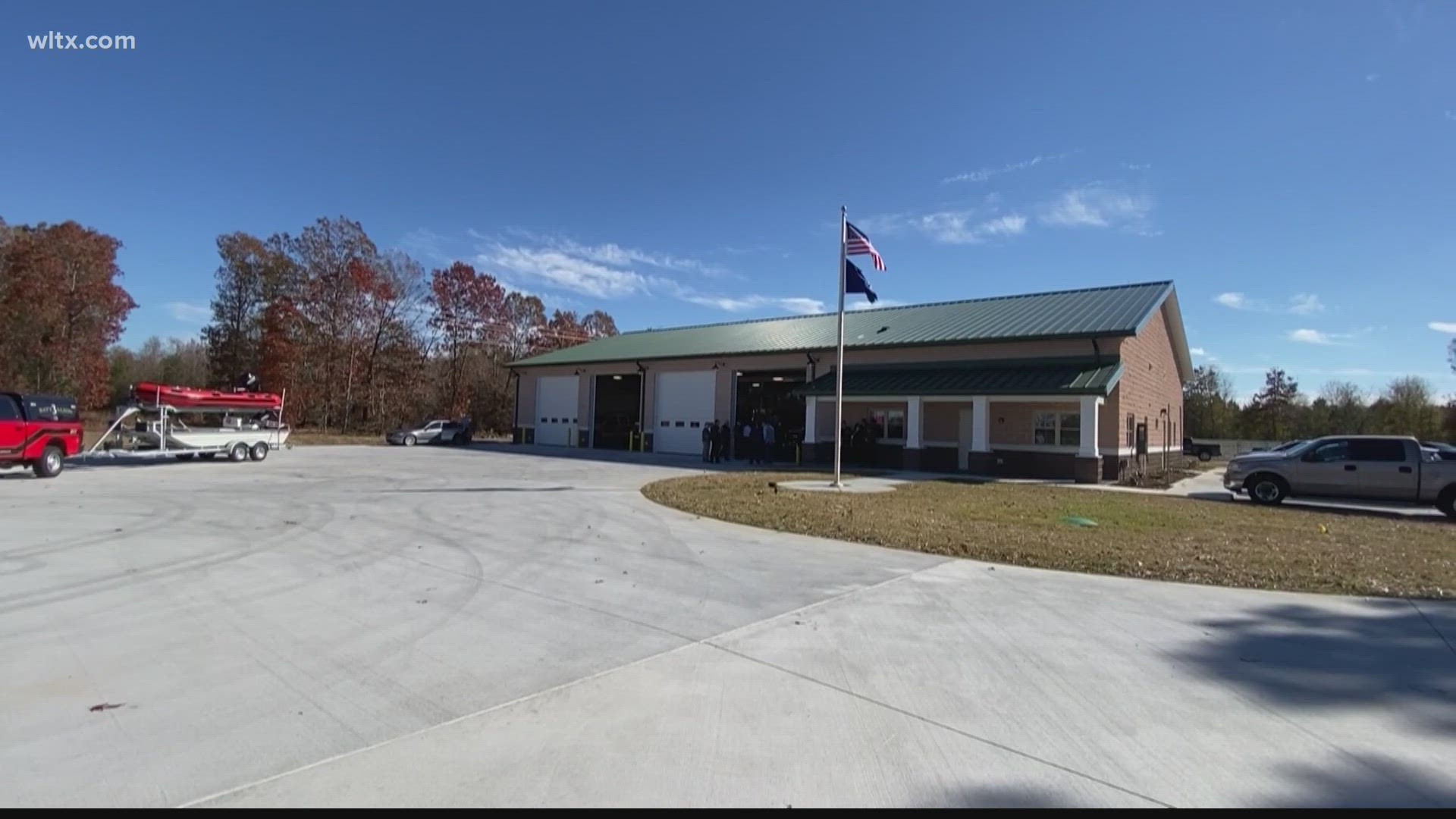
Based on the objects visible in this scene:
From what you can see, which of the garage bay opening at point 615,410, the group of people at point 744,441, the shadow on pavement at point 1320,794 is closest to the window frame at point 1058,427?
the group of people at point 744,441

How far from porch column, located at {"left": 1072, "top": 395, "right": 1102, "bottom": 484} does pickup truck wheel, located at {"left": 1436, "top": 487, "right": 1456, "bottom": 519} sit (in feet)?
23.0

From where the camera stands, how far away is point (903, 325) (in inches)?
1120

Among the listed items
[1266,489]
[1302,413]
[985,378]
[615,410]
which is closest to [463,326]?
[615,410]

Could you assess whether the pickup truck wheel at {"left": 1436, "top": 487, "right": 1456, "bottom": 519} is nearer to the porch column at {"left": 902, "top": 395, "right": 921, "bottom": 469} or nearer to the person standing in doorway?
the porch column at {"left": 902, "top": 395, "right": 921, "bottom": 469}

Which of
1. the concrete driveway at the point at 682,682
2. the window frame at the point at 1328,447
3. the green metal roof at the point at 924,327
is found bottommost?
the concrete driveway at the point at 682,682

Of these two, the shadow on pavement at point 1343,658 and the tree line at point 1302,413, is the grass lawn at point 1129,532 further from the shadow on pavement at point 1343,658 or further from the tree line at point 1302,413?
the tree line at point 1302,413

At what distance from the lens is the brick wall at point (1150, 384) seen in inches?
867

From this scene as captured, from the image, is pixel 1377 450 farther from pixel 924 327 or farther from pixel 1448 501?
pixel 924 327

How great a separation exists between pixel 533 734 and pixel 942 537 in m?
7.60

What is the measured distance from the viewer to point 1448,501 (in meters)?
14.9

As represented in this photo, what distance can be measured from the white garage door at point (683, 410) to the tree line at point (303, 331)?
14365mm

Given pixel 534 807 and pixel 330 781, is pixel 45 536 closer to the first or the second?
pixel 330 781

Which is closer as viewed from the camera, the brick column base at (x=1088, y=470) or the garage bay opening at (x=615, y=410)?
the brick column base at (x=1088, y=470)

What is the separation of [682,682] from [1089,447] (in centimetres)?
1940
